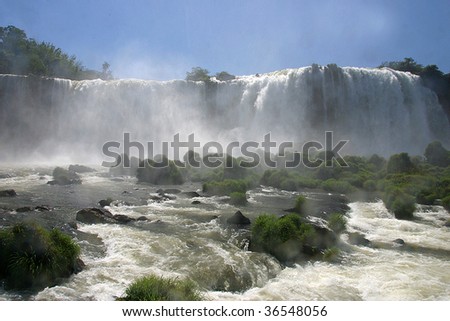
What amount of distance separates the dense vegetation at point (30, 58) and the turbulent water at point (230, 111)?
17796 mm

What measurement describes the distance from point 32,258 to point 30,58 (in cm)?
7169

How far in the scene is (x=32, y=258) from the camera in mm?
8484

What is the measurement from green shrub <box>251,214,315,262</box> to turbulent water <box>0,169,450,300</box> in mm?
544

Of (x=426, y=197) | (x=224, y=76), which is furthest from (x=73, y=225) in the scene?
(x=224, y=76)

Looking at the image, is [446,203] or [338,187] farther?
[338,187]

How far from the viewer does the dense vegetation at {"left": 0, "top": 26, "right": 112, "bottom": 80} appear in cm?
6700

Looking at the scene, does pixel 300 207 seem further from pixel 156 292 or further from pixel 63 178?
pixel 63 178

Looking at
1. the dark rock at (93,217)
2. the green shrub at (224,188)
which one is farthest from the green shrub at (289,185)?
the dark rock at (93,217)

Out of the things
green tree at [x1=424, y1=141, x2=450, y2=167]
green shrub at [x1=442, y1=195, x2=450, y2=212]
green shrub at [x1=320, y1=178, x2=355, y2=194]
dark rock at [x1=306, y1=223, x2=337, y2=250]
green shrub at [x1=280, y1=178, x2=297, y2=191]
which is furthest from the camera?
green tree at [x1=424, y1=141, x2=450, y2=167]

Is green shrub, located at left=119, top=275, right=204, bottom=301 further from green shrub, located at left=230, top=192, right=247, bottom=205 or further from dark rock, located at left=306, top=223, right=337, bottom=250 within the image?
green shrub, located at left=230, top=192, right=247, bottom=205

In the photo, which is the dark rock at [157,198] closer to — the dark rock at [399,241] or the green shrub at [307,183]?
the green shrub at [307,183]

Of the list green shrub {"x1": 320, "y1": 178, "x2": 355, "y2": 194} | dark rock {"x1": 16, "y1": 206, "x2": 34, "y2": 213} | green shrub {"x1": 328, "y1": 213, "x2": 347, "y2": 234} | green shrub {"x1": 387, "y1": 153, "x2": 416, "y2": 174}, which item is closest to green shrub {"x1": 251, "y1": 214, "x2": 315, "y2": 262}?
green shrub {"x1": 328, "y1": 213, "x2": 347, "y2": 234}

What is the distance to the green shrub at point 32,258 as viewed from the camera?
8.16 meters
